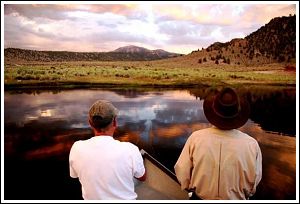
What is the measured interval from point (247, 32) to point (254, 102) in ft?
2.46

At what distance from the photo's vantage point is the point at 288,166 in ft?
11.4

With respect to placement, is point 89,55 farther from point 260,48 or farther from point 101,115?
point 101,115

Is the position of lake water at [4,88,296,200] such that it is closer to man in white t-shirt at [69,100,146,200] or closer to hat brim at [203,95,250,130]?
man in white t-shirt at [69,100,146,200]

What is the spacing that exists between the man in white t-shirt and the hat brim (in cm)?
43

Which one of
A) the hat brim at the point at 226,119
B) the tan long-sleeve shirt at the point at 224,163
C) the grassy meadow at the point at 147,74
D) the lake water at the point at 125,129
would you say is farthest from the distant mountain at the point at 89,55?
the tan long-sleeve shirt at the point at 224,163

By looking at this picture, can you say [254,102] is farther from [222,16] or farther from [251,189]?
[251,189]

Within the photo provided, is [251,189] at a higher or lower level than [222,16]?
lower

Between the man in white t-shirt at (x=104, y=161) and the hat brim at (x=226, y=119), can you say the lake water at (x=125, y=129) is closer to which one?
the man in white t-shirt at (x=104, y=161)

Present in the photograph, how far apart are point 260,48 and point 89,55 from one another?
1874 millimetres

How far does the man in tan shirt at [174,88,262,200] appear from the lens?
1717mm

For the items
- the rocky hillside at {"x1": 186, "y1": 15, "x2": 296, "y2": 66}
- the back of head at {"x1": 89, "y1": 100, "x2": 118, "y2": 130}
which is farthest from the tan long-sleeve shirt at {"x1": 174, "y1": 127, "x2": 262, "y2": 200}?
the rocky hillside at {"x1": 186, "y1": 15, "x2": 296, "y2": 66}

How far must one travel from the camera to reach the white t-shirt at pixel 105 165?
64.4 inches

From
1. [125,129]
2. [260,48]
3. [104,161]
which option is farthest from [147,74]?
[104,161]

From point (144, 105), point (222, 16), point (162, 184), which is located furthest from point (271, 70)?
point (162, 184)
